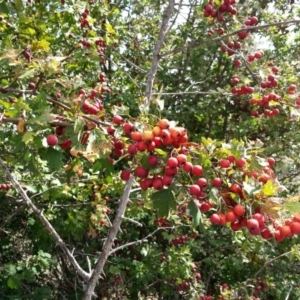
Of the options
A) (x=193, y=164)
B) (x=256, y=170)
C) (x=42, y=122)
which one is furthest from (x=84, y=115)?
(x=256, y=170)

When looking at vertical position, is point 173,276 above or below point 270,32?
below

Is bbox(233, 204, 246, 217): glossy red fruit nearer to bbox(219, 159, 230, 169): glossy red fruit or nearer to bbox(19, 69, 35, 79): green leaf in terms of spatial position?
bbox(219, 159, 230, 169): glossy red fruit

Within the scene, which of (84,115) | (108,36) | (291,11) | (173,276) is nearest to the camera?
(84,115)

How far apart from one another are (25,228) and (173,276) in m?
1.95

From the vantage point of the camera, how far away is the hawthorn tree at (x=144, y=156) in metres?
1.64

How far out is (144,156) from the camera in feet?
5.39

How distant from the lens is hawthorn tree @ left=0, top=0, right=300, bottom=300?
1.64 m

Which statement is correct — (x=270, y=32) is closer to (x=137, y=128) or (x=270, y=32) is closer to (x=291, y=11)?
(x=291, y=11)

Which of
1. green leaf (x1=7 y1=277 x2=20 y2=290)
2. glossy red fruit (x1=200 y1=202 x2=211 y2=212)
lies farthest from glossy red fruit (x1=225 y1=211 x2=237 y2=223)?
green leaf (x1=7 y1=277 x2=20 y2=290)

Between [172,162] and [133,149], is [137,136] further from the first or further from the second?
[172,162]

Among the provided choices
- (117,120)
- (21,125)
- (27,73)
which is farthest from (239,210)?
(27,73)

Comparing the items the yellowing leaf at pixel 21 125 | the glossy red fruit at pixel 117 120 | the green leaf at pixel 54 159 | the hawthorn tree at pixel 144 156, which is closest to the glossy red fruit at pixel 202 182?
the hawthorn tree at pixel 144 156

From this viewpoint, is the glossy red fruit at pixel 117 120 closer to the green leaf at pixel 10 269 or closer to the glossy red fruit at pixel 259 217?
the glossy red fruit at pixel 259 217

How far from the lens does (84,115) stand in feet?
5.88
